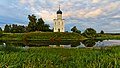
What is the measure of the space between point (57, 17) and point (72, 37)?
30.1 m

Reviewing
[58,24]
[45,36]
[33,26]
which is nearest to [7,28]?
[33,26]

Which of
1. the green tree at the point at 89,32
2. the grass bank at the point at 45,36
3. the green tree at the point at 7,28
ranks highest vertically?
the green tree at the point at 7,28

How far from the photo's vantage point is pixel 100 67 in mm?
5883

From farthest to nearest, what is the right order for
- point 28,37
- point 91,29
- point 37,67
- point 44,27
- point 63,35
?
point 44,27 → point 91,29 → point 63,35 → point 28,37 → point 37,67

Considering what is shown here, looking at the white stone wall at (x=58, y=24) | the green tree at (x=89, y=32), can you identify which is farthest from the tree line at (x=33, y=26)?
the green tree at (x=89, y=32)

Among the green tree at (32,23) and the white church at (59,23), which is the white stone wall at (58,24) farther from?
the green tree at (32,23)

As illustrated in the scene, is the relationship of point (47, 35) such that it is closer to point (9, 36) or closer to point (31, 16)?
point (9, 36)

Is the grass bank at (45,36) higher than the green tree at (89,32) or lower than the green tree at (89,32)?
lower

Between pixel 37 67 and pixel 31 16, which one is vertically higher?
pixel 31 16

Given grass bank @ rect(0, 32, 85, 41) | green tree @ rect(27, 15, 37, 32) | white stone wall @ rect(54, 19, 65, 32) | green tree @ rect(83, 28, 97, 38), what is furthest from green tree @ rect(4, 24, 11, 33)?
green tree @ rect(83, 28, 97, 38)

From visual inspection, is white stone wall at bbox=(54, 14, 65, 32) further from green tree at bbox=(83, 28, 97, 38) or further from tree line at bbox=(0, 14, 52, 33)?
green tree at bbox=(83, 28, 97, 38)

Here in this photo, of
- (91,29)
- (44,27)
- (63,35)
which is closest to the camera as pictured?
(63,35)

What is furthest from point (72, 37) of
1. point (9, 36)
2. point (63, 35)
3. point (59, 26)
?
point (59, 26)

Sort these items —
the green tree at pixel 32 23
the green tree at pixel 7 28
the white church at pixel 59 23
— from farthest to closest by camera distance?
1. the green tree at pixel 7 28
2. the white church at pixel 59 23
3. the green tree at pixel 32 23
